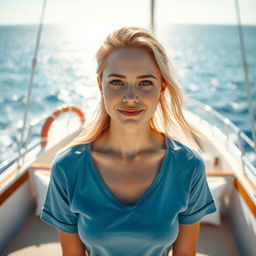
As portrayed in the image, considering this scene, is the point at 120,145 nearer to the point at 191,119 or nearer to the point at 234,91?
the point at 191,119

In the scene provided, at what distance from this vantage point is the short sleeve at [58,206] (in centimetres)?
113

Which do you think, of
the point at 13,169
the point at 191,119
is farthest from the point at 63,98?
the point at 13,169

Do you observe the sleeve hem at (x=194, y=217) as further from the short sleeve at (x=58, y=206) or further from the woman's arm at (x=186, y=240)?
the short sleeve at (x=58, y=206)

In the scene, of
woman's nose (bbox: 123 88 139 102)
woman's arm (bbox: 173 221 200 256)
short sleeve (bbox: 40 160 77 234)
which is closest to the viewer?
woman's nose (bbox: 123 88 139 102)

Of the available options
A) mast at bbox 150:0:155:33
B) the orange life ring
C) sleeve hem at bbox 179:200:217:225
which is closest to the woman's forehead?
sleeve hem at bbox 179:200:217:225

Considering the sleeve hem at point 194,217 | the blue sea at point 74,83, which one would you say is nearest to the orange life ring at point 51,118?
the blue sea at point 74,83

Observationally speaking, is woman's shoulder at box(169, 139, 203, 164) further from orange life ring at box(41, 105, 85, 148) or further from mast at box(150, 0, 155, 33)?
orange life ring at box(41, 105, 85, 148)

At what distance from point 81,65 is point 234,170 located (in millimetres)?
35651

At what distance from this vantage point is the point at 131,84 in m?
1.04

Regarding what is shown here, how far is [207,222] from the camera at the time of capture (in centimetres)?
222

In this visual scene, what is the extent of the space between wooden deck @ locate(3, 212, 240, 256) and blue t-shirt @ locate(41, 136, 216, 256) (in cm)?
94

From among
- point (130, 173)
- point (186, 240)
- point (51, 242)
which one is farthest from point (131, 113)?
point (51, 242)

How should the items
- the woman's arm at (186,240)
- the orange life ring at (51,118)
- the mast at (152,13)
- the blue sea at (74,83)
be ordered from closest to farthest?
the woman's arm at (186,240) → the mast at (152,13) → the orange life ring at (51,118) → the blue sea at (74,83)

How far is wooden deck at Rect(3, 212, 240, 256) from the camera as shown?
1965 millimetres
